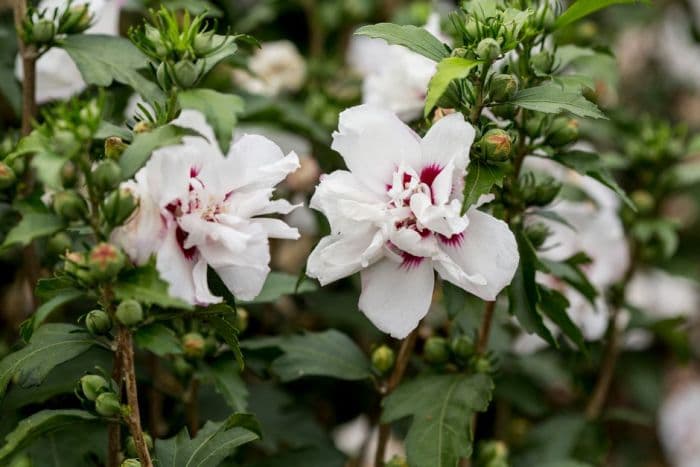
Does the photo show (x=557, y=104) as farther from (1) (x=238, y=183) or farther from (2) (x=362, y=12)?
(2) (x=362, y=12)

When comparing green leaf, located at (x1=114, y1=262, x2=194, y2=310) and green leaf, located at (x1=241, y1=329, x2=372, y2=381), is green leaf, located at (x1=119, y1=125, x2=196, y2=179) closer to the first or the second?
green leaf, located at (x1=114, y1=262, x2=194, y2=310)

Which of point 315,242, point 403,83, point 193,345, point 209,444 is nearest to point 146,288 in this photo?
point 209,444

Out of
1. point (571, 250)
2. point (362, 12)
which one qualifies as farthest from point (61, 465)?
point (362, 12)

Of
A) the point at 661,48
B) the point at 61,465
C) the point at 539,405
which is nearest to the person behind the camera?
the point at 61,465

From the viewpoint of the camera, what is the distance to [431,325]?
1873 mm

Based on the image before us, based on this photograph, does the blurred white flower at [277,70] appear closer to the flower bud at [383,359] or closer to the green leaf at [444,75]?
the flower bud at [383,359]

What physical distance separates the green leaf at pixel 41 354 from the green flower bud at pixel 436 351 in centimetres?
46

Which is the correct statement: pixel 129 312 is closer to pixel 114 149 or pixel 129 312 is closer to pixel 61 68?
pixel 114 149

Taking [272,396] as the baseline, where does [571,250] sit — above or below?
above

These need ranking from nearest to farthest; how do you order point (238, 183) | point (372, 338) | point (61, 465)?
point (238, 183) < point (61, 465) < point (372, 338)

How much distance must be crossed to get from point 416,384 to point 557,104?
1.37 feet

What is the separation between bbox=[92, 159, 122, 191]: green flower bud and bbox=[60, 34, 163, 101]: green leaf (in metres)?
0.32

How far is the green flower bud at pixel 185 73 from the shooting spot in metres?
0.98

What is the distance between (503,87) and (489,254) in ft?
0.61
